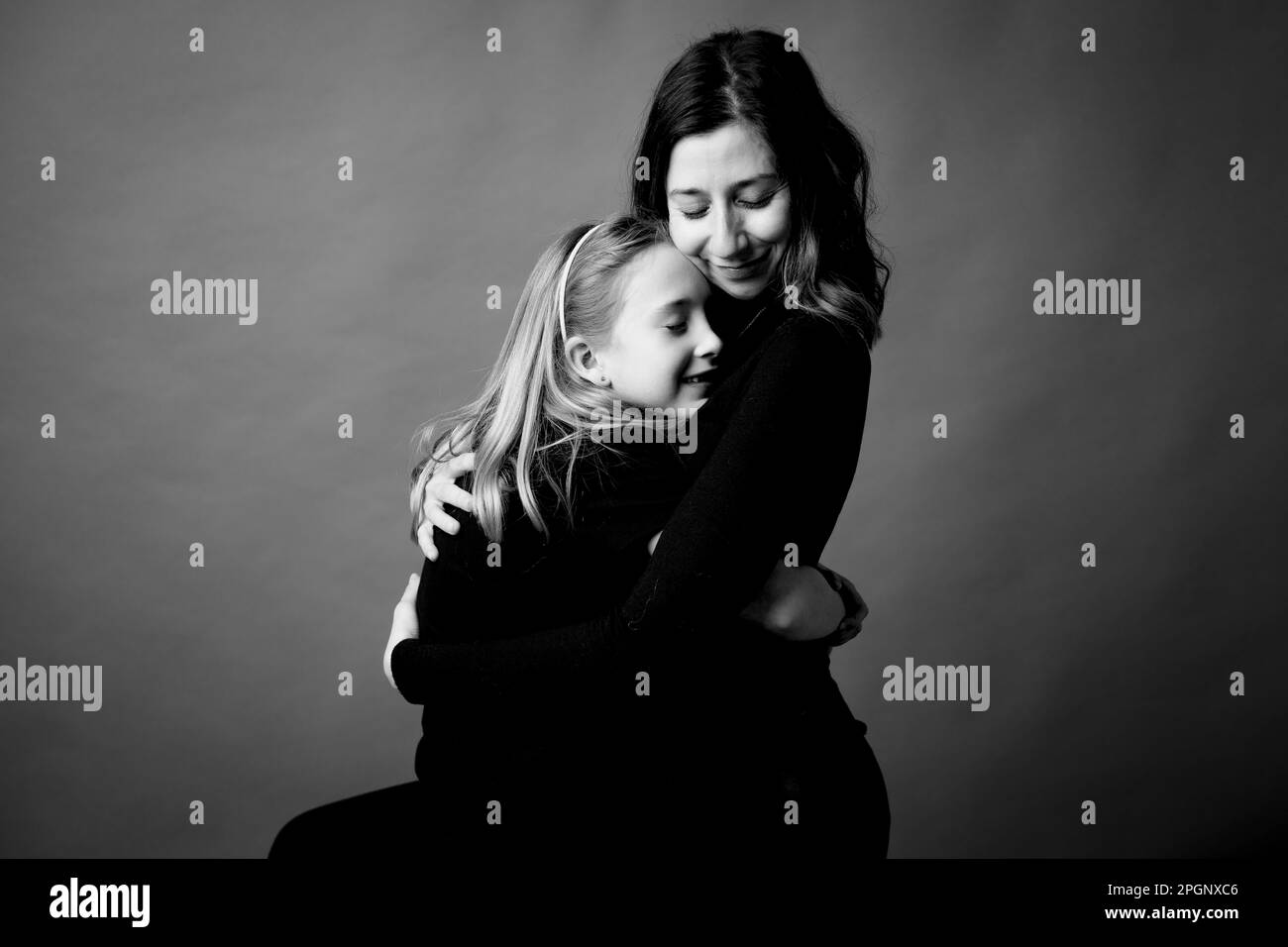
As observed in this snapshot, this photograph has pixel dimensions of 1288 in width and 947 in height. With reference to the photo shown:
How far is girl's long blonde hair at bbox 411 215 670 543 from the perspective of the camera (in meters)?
2.07

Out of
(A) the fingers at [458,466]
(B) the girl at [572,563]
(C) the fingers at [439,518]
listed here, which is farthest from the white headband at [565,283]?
(C) the fingers at [439,518]

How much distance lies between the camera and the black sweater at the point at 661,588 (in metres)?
1.85

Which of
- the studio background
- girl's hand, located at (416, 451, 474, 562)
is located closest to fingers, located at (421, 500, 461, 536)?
girl's hand, located at (416, 451, 474, 562)

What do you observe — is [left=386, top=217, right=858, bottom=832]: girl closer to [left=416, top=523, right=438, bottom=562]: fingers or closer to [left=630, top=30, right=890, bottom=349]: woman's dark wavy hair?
[left=416, top=523, right=438, bottom=562]: fingers

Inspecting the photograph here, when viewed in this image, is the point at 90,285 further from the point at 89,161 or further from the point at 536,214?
the point at 536,214

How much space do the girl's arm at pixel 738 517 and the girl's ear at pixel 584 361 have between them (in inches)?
13.7

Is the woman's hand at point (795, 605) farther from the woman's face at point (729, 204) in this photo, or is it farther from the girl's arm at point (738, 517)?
the woman's face at point (729, 204)

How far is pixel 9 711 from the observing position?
4.01 meters

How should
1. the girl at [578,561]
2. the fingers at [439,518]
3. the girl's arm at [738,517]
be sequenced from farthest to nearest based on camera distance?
the fingers at [439,518], the girl at [578,561], the girl's arm at [738,517]

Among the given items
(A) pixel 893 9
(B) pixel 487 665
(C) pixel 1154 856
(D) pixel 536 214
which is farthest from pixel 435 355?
(C) pixel 1154 856

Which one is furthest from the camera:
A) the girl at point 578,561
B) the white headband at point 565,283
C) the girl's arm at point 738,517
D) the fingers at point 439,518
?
the white headband at point 565,283

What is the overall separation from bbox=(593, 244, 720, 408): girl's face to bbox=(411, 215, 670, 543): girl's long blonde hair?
0.03 meters

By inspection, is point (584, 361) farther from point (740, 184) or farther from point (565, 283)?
point (740, 184)

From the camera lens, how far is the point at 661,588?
1.83 metres
